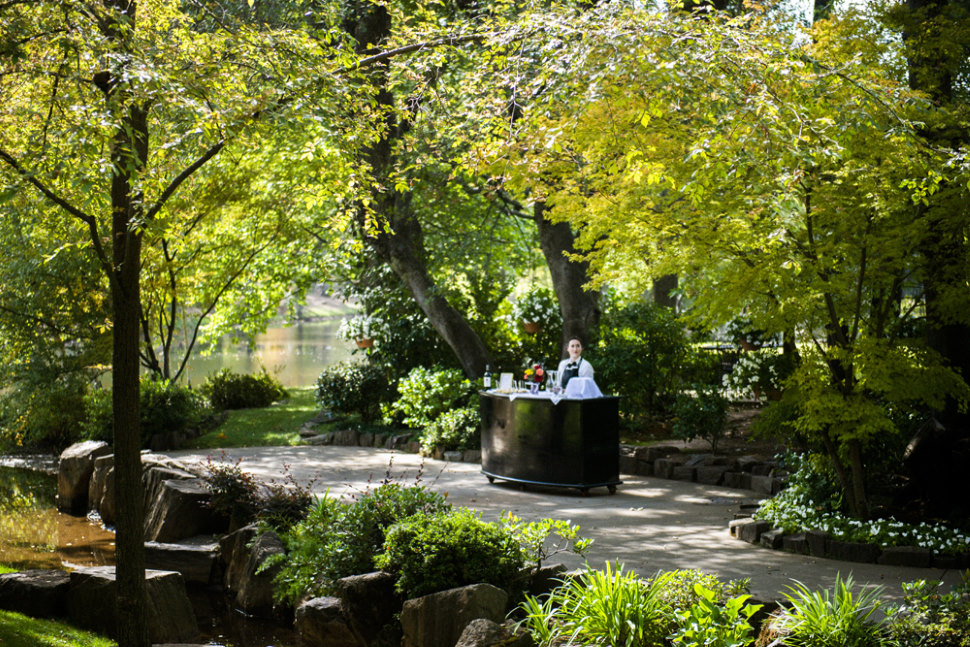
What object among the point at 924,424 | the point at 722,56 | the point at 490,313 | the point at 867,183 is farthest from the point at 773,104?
the point at 490,313

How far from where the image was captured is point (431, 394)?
42.1ft

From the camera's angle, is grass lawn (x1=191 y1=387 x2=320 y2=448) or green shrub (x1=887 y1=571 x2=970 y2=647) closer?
green shrub (x1=887 y1=571 x2=970 y2=647)

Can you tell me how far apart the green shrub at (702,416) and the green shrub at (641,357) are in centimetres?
125

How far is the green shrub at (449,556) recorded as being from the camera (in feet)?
18.5

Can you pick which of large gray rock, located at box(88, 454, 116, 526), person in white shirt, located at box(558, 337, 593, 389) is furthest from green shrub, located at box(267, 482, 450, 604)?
large gray rock, located at box(88, 454, 116, 526)

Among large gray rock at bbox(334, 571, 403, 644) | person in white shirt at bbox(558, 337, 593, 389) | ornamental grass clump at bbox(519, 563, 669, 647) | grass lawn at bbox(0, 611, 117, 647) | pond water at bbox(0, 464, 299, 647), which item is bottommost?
pond water at bbox(0, 464, 299, 647)

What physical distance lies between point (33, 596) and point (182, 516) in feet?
7.65

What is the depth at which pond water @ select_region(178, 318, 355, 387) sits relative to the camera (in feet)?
91.5

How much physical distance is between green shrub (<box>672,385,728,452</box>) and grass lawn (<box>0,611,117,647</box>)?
7.33 metres

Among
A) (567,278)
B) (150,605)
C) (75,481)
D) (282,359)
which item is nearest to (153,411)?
(75,481)

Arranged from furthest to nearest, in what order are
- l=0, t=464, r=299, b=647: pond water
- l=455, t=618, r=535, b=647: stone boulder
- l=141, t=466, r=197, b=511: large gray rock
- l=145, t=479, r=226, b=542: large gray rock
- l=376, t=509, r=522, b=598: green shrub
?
l=141, t=466, r=197, b=511: large gray rock
l=145, t=479, r=226, b=542: large gray rock
l=0, t=464, r=299, b=647: pond water
l=376, t=509, r=522, b=598: green shrub
l=455, t=618, r=535, b=647: stone boulder

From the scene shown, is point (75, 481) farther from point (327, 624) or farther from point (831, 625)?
point (831, 625)

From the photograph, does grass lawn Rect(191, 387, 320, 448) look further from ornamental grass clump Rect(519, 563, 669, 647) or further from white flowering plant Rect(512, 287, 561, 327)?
ornamental grass clump Rect(519, 563, 669, 647)

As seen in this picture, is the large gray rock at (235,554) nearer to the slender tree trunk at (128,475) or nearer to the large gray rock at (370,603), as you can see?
the large gray rock at (370,603)
